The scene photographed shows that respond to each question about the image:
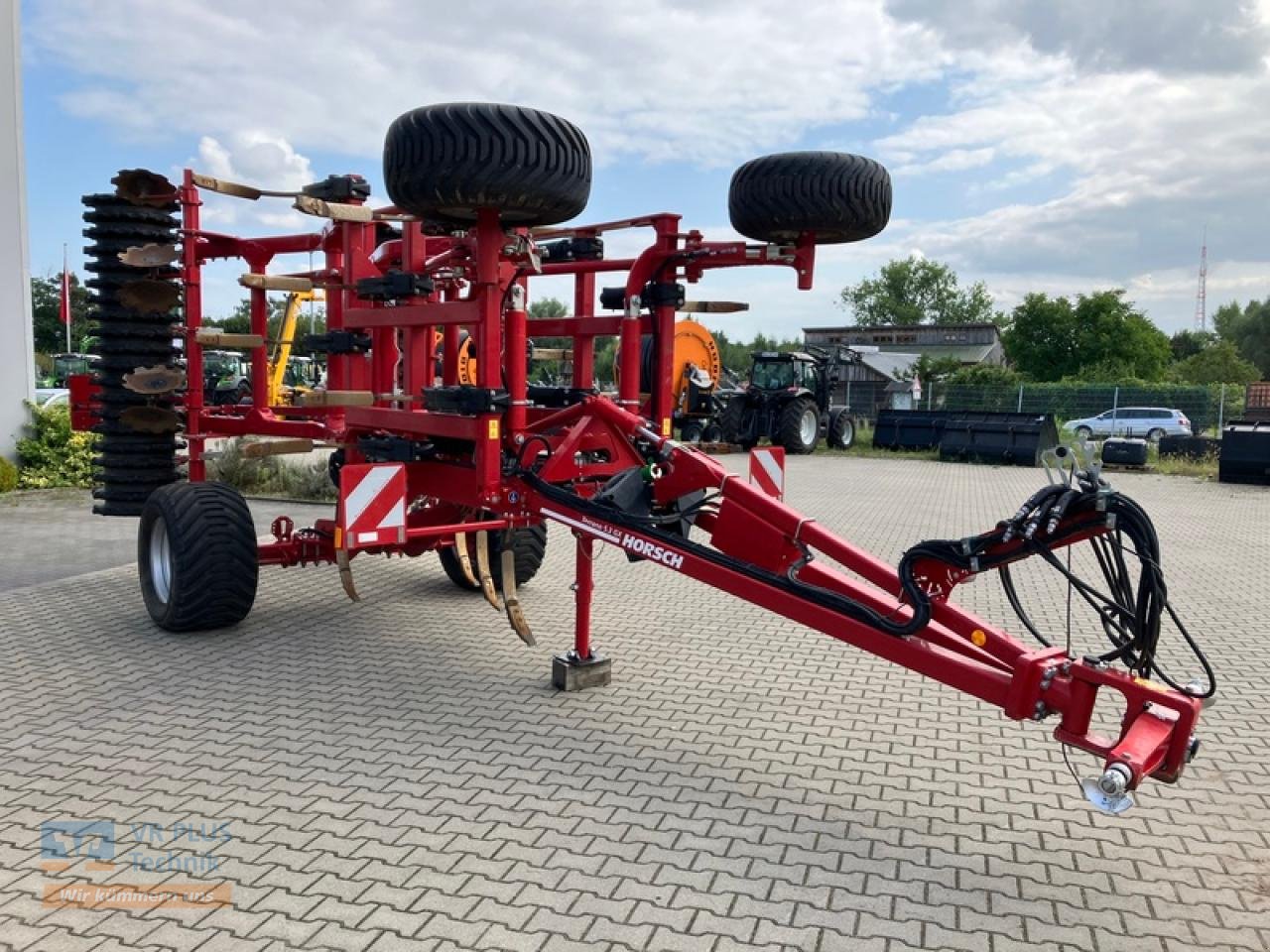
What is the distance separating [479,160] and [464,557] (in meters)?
3.02

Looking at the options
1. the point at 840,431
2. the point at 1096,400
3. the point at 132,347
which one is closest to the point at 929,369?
the point at 1096,400

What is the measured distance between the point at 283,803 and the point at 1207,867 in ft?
10.5

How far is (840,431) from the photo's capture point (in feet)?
75.2

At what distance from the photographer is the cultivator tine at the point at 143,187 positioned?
6355mm

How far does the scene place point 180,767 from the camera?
3.98m

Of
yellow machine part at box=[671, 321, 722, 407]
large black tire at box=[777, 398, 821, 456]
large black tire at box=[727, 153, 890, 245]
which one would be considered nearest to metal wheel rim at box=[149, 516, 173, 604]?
large black tire at box=[727, 153, 890, 245]

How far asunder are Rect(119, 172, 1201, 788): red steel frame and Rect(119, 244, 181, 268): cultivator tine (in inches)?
6.4

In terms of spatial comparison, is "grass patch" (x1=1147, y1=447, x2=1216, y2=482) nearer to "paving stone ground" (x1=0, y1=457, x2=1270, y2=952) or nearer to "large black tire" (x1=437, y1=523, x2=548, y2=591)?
"paving stone ground" (x1=0, y1=457, x2=1270, y2=952)

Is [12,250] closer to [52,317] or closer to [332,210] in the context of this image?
[332,210]

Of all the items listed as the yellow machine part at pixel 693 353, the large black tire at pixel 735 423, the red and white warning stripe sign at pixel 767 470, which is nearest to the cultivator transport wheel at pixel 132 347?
the red and white warning stripe sign at pixel 767 470

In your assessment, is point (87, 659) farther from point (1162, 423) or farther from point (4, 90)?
point (1162, 423)

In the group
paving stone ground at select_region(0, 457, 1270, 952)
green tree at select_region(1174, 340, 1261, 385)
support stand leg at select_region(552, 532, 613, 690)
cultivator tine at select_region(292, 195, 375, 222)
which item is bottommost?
paving stone ground at select_region(0, 457, 1270, 952)

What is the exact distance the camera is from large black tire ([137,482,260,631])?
549cm

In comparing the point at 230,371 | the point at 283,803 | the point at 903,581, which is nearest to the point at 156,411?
the point at 283,803
